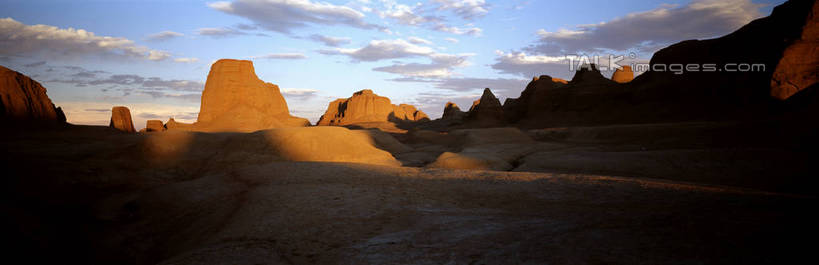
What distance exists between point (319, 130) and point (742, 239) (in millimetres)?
19272

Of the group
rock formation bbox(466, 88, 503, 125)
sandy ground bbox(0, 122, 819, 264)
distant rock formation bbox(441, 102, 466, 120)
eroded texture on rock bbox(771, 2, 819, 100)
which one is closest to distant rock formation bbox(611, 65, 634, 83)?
rock formation bbox(466, 88, 503, 125)

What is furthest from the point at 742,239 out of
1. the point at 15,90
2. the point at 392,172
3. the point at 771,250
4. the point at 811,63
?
the point at 15,90

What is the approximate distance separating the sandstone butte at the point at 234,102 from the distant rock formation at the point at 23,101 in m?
12.8

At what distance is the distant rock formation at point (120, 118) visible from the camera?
125ft

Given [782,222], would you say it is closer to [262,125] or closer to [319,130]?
[319,130]

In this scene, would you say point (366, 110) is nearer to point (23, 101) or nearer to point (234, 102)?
point (234, 102)

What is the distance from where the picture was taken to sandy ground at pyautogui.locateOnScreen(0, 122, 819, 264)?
2.89m

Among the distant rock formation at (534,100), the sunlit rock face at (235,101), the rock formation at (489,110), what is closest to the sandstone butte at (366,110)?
the sunlit rock face at (235,101)

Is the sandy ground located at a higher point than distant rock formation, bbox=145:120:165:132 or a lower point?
lower

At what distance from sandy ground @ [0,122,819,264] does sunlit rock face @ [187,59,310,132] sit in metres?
32.6

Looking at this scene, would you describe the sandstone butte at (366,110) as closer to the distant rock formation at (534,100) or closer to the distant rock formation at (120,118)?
the distant rock formation at (534,100)

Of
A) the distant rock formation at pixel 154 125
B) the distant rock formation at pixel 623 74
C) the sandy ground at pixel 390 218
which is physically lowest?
the sandy ground at pixel 390 218

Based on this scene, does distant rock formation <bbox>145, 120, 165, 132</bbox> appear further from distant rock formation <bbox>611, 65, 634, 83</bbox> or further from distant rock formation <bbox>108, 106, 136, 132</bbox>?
distant rock formation <bbox>611, 65, 634, 83</bbox>

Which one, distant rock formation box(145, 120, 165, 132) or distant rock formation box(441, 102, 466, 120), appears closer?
distant rock formation box(145, 120, 165, 132)
